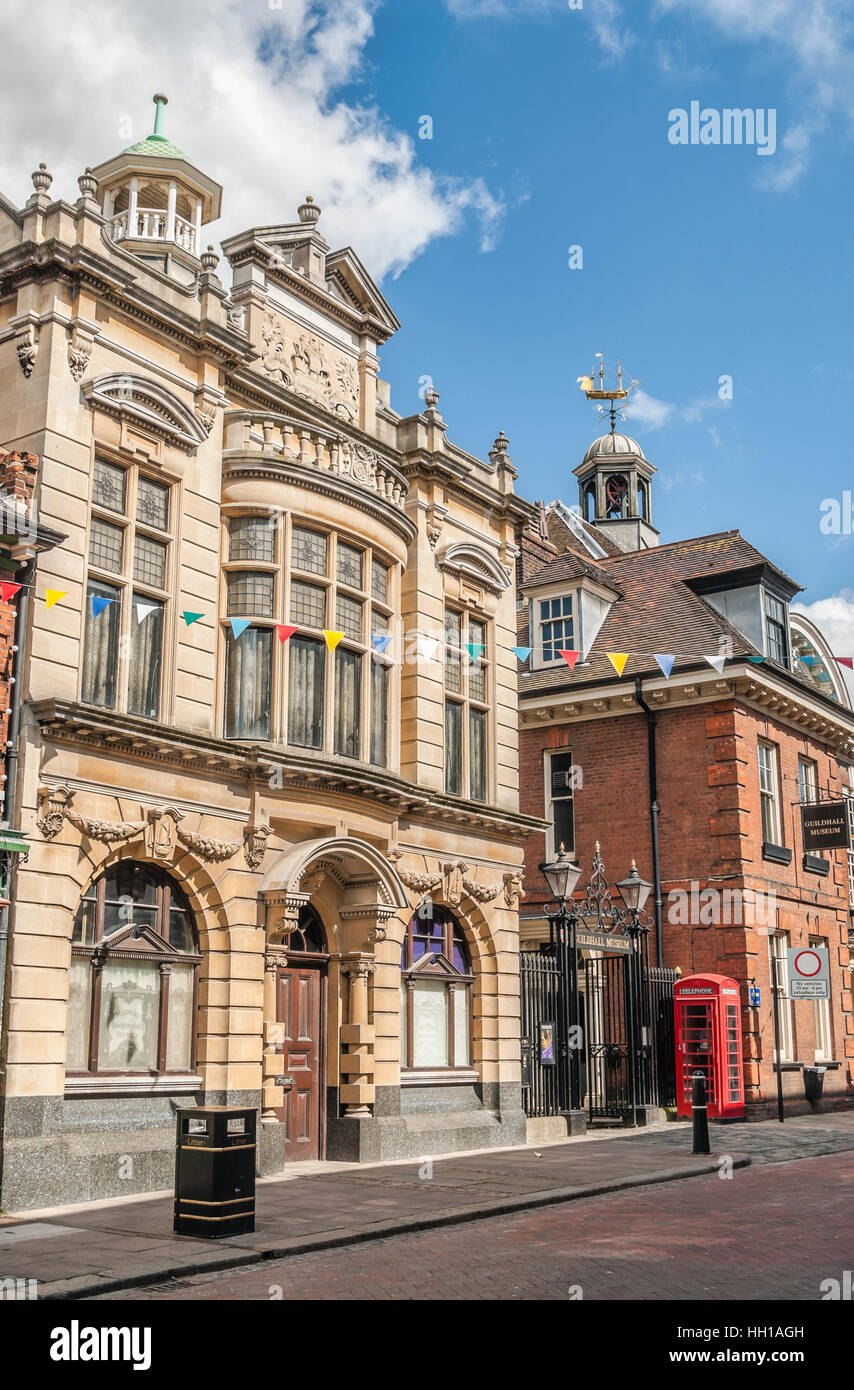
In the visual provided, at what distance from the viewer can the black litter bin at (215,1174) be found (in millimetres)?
11156

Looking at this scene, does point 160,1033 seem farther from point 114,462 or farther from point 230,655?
point 114,462

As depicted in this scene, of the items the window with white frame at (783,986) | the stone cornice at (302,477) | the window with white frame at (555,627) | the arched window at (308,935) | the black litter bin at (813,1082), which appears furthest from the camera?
the window with white frame at (555,627)

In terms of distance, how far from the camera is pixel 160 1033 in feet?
50.7

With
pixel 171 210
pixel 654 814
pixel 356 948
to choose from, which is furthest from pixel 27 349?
pixel 654 814

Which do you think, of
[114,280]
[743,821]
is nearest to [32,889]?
[114,280]

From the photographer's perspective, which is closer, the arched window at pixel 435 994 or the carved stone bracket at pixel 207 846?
the carved stone bracket at pixel 207 846

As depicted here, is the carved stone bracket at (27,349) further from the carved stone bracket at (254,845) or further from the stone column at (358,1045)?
the stone column at (358,1045)

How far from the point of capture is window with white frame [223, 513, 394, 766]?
1717cm

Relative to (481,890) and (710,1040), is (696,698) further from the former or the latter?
(481,890)

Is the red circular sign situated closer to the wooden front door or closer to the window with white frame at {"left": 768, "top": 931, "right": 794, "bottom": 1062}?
the window with white frame at {"left": 768, "top": 931, "right": 794, "bottom": 1062}

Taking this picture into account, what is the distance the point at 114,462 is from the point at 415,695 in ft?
20.7

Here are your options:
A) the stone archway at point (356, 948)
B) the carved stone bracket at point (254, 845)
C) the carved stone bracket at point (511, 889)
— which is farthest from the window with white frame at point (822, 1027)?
the carved stone bracket at point (254, 845)

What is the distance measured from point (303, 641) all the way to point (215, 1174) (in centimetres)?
824

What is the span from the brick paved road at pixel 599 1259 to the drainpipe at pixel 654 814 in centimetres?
1351
